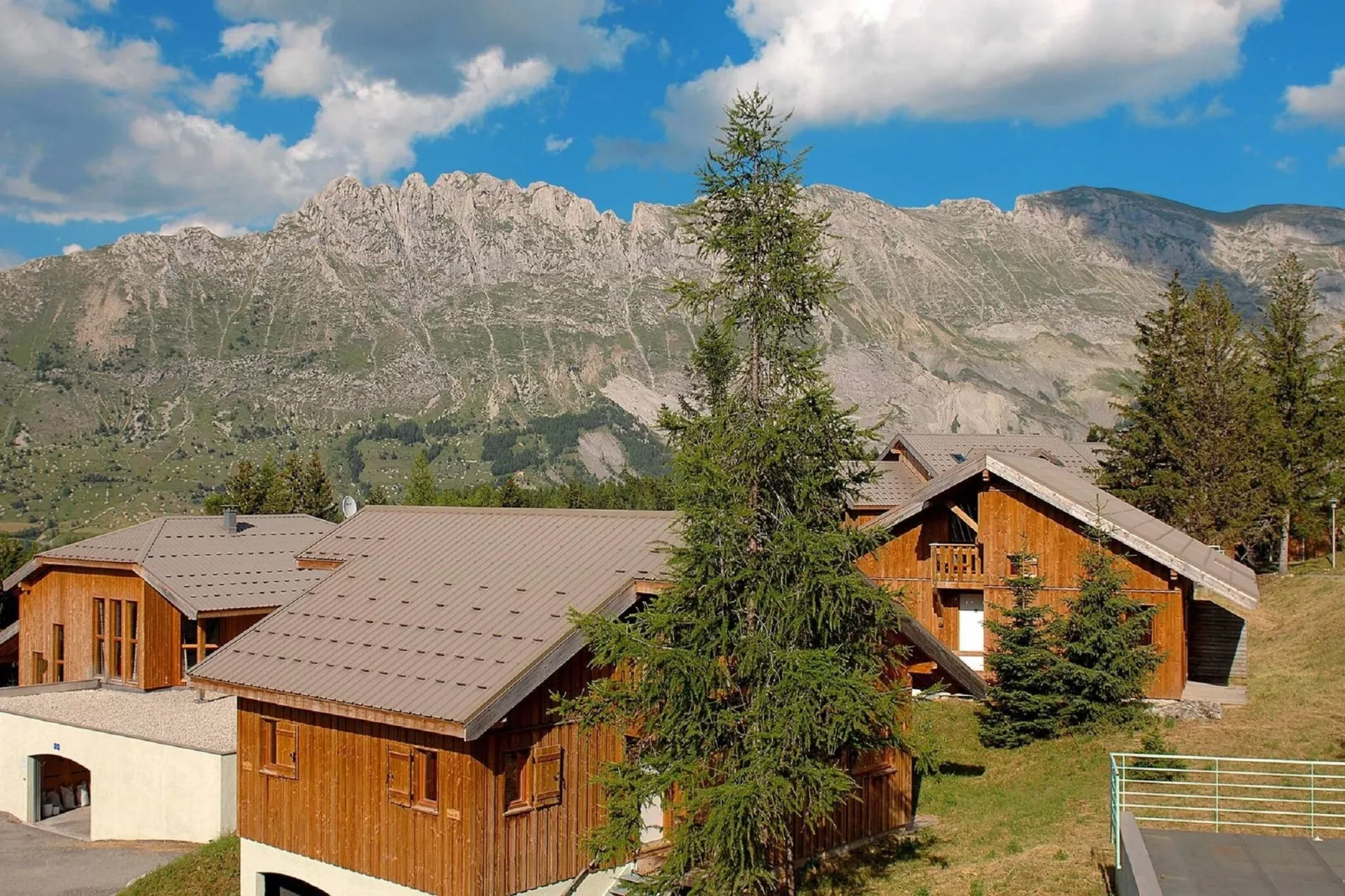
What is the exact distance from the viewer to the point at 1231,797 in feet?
45.6

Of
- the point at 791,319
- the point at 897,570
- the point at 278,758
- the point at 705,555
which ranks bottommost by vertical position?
the point at 278,758

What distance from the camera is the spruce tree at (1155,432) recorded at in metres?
37.8

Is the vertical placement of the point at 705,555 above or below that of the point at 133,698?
above

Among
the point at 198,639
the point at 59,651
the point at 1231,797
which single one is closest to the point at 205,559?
the point at 198,639

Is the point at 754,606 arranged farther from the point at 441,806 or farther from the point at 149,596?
the point at 149,596

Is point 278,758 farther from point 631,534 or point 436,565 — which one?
point 631,534

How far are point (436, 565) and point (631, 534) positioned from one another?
3600 millimetres

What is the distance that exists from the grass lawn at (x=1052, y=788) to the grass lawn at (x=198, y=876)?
11.2m

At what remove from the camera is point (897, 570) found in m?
29.7

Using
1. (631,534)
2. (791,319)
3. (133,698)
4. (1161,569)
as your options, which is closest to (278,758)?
(631,534)

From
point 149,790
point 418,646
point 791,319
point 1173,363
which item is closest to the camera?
point 791,319

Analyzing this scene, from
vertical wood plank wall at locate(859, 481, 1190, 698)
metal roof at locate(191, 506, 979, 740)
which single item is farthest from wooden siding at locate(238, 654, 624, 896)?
vertical wood plank wall at locate(859, 481, 1190, 698)

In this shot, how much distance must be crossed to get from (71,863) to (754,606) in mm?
19137

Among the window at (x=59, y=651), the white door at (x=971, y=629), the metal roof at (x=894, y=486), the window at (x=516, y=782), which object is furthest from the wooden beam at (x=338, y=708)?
the metal roof at (x=894, y=486)
